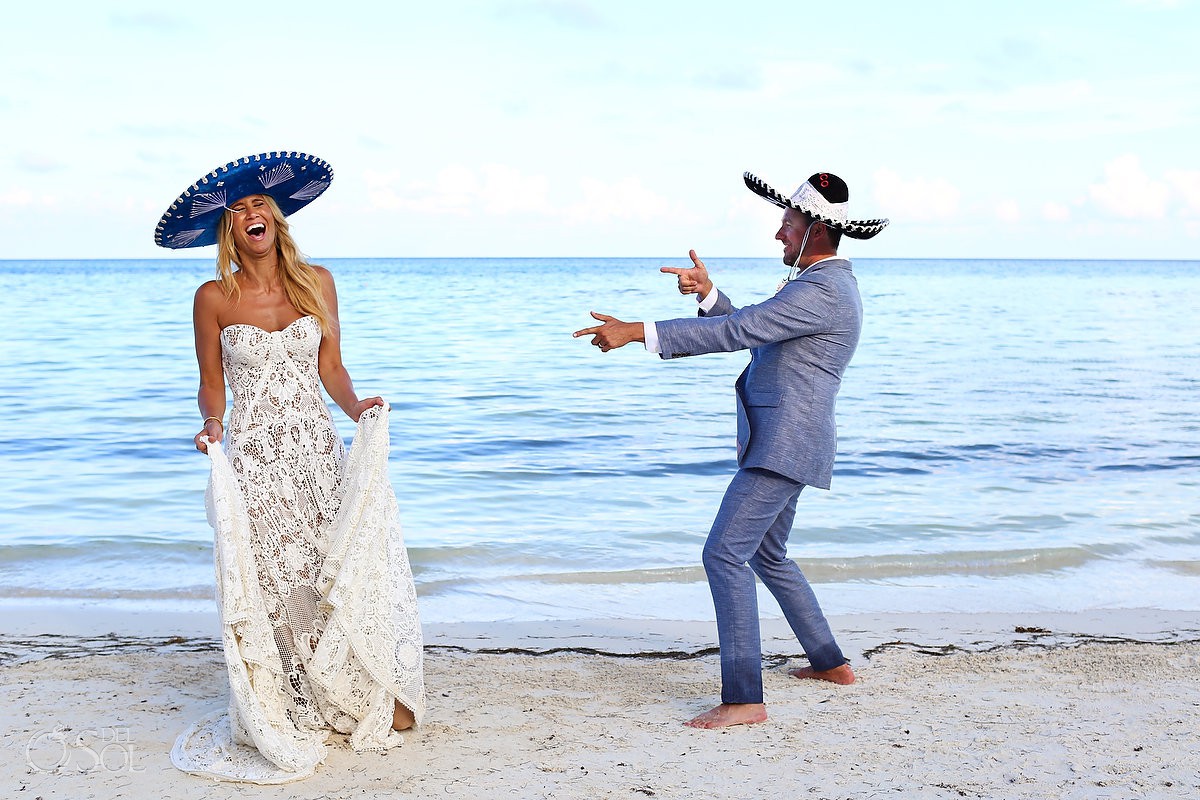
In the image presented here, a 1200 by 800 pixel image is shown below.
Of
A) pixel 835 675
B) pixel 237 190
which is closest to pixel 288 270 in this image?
pixel 237 190

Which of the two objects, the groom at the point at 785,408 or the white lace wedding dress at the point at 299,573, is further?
the groom at the point at 785,408

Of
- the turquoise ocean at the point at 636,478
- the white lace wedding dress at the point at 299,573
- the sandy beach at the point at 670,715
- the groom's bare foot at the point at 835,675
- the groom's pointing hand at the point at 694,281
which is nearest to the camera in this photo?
the sandy beach at the point at 670,715

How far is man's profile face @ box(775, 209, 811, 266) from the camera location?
408cm

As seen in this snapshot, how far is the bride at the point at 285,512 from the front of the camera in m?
3.74

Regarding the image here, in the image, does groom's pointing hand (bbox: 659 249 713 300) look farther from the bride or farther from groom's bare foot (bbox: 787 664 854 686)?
groom's bare foot (bbox: 787 664 854 686)

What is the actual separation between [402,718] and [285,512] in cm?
84

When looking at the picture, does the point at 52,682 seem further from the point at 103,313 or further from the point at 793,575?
the point at 103,313

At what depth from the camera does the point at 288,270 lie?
4.04 metres

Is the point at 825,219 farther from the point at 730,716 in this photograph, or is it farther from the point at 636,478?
the point at 636,478

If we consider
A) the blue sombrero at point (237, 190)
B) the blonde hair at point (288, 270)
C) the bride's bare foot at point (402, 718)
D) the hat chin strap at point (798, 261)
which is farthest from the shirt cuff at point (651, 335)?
the bride's bare foot at point (402, 718)

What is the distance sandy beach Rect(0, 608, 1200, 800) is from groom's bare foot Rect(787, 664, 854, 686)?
63 mm

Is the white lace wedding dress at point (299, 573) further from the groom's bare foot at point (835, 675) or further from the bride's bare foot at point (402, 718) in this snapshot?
the groom's bare foot at point (835, 675)

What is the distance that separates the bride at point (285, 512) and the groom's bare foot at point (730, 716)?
102 centimetres

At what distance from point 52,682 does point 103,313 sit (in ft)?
97.7
